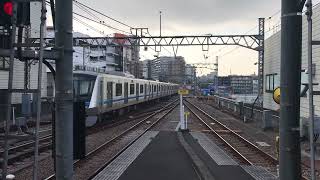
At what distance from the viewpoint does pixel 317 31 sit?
20438 mm

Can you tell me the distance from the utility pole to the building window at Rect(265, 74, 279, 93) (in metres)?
25.8

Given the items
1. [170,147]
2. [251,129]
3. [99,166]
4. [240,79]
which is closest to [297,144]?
[99,166]

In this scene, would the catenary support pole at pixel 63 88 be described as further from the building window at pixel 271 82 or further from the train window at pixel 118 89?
the building window at pixel 271 82

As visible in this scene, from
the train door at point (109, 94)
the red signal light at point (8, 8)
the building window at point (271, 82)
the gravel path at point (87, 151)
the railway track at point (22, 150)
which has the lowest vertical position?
the gravel path at point (87, 151)

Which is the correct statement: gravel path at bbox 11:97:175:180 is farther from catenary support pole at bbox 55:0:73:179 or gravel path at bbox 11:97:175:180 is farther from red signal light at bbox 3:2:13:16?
red signal light at bbox 3:2:13:16

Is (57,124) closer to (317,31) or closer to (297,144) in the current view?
(297,144)

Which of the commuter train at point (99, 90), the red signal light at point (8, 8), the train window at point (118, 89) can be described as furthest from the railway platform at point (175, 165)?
the train window at point (118, 89)

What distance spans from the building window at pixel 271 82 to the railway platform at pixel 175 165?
13570mm

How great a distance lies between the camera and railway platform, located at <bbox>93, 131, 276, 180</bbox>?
36.2ft

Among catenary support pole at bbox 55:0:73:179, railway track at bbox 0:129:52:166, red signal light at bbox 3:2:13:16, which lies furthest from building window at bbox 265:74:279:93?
red signal light at bbox 3:2:13:16

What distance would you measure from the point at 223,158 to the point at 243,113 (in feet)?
70.6

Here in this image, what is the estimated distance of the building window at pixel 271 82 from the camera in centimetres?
3019

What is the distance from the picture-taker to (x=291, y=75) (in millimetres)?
4605

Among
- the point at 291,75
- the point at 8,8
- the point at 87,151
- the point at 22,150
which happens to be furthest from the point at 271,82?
the point at 8,8
